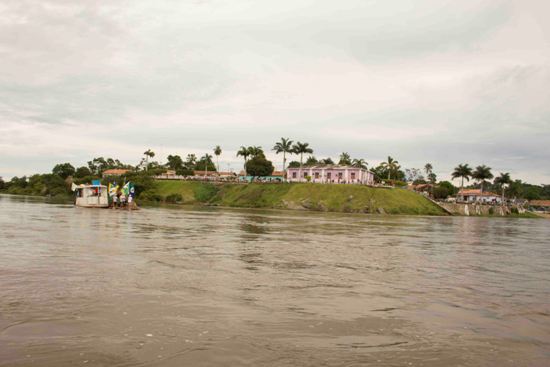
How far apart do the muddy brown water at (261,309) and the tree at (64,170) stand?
564 ft

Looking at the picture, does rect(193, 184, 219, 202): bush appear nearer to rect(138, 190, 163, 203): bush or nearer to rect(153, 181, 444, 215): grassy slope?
rect(153, 181, 444, 215): grassy slope

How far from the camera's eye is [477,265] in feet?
79.9

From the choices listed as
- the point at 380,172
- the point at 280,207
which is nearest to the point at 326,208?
the point at 280,207

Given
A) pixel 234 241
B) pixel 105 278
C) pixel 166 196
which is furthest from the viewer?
pixel 166 196

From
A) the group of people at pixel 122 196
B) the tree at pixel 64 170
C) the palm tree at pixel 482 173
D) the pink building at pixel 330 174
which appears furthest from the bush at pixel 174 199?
the palm tree at pixel 482 173

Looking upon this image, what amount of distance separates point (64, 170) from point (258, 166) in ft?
284

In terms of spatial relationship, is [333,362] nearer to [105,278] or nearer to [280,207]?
[105,278]

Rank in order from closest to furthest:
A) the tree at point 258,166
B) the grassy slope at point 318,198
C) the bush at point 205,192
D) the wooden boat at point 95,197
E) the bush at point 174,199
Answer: the wooden boat at point 95,197 → the grassy slope at point 318,198 → the bush at point 174,199 → the bush at point 205,192 → the tree at point 258,166

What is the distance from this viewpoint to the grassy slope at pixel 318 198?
107125 mm

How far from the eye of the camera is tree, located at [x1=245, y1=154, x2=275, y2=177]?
15062cm

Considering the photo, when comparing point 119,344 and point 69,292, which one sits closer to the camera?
point 119,344

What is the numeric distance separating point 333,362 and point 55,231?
30.4 meters

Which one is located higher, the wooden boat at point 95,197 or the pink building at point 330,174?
the pink building at point 330,174

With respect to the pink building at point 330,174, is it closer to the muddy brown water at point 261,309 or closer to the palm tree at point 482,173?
the palm tree at point 482,173
